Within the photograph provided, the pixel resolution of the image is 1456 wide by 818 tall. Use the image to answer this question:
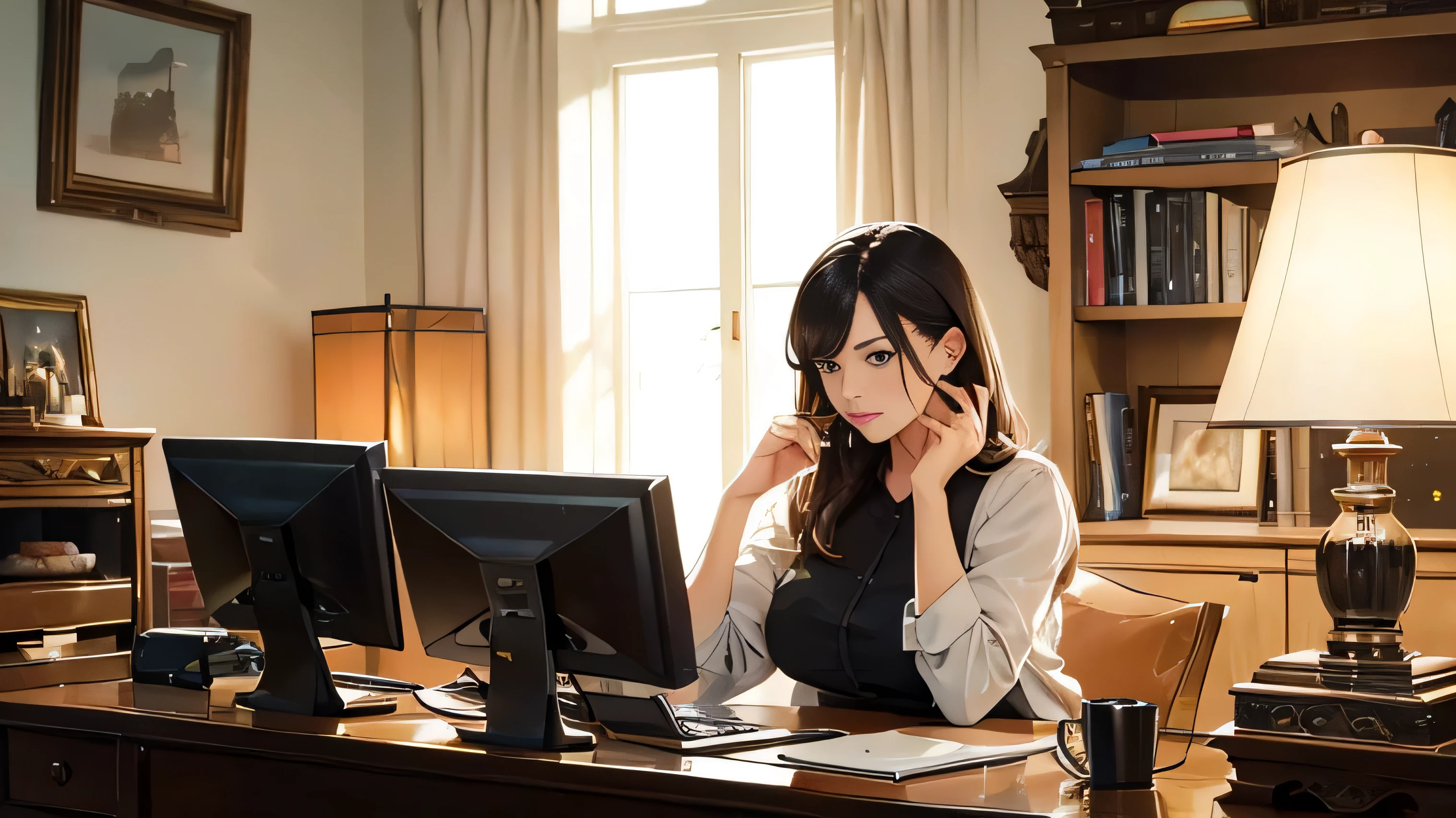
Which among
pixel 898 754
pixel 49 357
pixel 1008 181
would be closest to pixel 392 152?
pixel 49 357

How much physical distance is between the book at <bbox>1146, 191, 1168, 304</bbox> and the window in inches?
45.2

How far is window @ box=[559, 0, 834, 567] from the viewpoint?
4027 mm

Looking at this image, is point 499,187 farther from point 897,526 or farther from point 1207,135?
point 897,526

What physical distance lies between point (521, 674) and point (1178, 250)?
2125 millimetres

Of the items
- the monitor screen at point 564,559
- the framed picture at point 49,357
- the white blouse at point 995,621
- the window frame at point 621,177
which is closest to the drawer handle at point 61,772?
the monitor screen at point 564,559

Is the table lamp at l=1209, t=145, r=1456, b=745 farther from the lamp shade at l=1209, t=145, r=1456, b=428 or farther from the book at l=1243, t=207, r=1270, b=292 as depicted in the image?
the book at l=1243, t=207, r=1270, b=292

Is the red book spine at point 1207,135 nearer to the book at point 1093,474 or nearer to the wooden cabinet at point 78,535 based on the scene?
the book at point 1093,474

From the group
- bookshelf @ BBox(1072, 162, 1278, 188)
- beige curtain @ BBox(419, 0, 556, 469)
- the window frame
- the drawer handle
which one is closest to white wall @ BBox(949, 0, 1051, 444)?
bookshelf @ BBox(1072, 162, 1278, 188)

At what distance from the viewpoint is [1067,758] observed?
1.31m

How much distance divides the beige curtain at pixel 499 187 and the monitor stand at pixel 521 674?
2.49 m

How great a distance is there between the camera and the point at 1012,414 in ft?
6.42

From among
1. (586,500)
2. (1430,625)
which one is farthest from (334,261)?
(1430,625)

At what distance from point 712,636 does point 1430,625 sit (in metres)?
1.61

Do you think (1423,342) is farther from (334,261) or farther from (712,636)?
(334,261)
